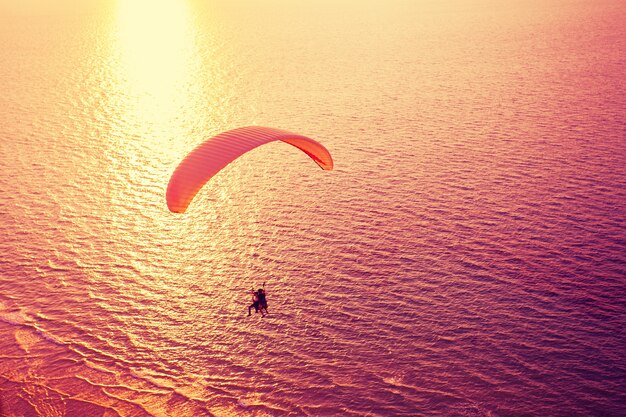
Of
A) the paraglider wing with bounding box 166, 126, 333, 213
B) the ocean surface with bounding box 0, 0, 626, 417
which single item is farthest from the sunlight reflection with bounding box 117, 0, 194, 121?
the paraglider wing with bounding box 166, 126, 333, 213

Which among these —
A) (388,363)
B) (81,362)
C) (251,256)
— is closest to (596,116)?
(251,256)

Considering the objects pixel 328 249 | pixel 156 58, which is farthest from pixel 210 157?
pixel 156 58

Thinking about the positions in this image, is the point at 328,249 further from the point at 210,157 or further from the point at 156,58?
the point at 156,58

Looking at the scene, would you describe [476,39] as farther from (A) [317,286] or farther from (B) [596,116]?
(A) [317,286]

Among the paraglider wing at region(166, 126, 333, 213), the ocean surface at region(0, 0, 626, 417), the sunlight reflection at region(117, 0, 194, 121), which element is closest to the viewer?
the paraglider wing at region(166, 126, 333, 213)

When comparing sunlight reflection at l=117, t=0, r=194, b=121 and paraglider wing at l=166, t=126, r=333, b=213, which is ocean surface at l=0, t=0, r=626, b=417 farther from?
paraglider wing at l=166, t=126, r=333, b=213
